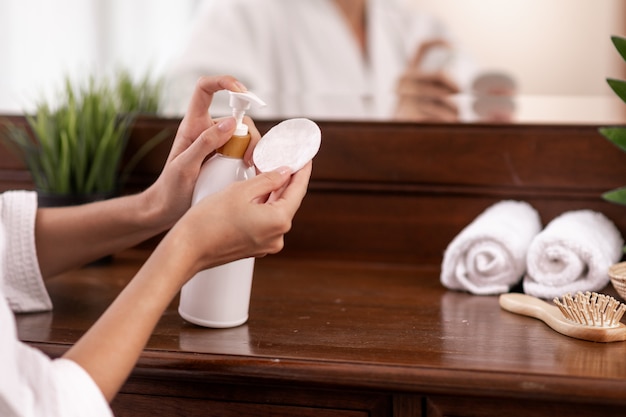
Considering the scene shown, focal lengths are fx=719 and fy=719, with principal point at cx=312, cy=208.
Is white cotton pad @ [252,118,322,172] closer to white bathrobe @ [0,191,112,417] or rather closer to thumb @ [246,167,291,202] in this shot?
thumb @ [246,167,291,202]

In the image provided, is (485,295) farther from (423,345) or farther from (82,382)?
(82,382)

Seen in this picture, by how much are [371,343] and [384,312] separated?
10 centimetres

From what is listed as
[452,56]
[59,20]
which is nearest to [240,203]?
[452,56]

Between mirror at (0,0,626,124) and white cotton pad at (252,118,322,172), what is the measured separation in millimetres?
331

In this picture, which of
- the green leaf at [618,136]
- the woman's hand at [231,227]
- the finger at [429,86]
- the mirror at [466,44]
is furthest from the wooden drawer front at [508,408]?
the finger at [429,86]

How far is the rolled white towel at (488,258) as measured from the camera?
0.69m

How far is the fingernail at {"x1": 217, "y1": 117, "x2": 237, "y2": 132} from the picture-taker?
57cm

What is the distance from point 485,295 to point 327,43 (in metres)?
0.94

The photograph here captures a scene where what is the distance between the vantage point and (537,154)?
80cm

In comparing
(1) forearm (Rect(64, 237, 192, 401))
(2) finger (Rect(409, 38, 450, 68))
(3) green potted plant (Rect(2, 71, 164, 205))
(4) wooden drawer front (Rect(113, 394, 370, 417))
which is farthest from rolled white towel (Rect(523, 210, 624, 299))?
(2) finger (Rect(409, 38, 450, 68))

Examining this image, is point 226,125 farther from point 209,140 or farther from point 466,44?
point 466,44

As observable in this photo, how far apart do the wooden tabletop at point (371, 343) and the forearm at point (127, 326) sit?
7 centimetres

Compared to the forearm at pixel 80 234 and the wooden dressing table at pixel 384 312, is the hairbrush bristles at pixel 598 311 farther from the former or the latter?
the forearm at pixel 80 234

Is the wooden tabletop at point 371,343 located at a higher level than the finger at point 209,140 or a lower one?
lower
